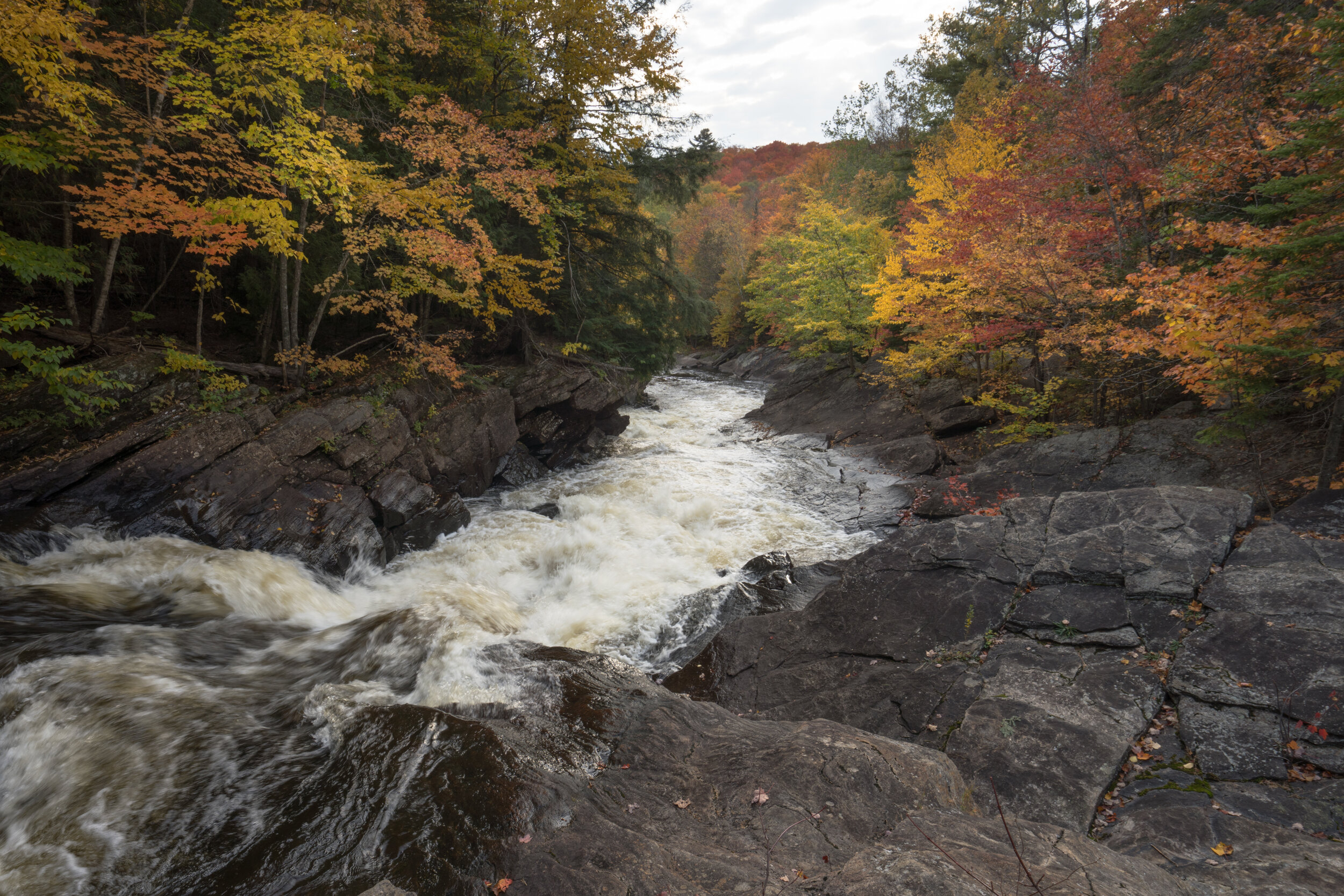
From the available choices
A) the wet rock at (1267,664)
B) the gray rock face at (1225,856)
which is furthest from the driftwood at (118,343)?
the wet rock at (1267,664)

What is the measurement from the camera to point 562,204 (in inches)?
543

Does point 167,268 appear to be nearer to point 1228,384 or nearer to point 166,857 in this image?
point 166,857

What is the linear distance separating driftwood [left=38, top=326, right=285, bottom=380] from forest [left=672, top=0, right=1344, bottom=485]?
13.9m

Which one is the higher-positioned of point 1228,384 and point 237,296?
point 237,296

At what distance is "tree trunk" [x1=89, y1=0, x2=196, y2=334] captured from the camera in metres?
7.45

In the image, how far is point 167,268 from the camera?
37.1ft

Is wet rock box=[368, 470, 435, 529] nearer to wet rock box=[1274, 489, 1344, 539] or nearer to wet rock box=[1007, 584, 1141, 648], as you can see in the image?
wet rock box=[1007, 584, 1141, 648]

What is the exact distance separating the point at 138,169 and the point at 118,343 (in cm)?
263

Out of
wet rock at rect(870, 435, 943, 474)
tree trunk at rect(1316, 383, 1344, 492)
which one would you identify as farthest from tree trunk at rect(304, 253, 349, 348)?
tree trunk at rect(1316, 383, 1344, 492)

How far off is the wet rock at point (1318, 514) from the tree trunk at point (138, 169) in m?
15.0

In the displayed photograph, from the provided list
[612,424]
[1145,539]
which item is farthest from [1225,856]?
[612,424]

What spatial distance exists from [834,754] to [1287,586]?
499cm

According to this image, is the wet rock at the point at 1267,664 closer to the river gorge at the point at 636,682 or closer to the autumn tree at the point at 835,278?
the river gorge at the point at 636,682

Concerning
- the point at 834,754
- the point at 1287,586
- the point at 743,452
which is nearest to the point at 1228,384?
the point at 1287,586
